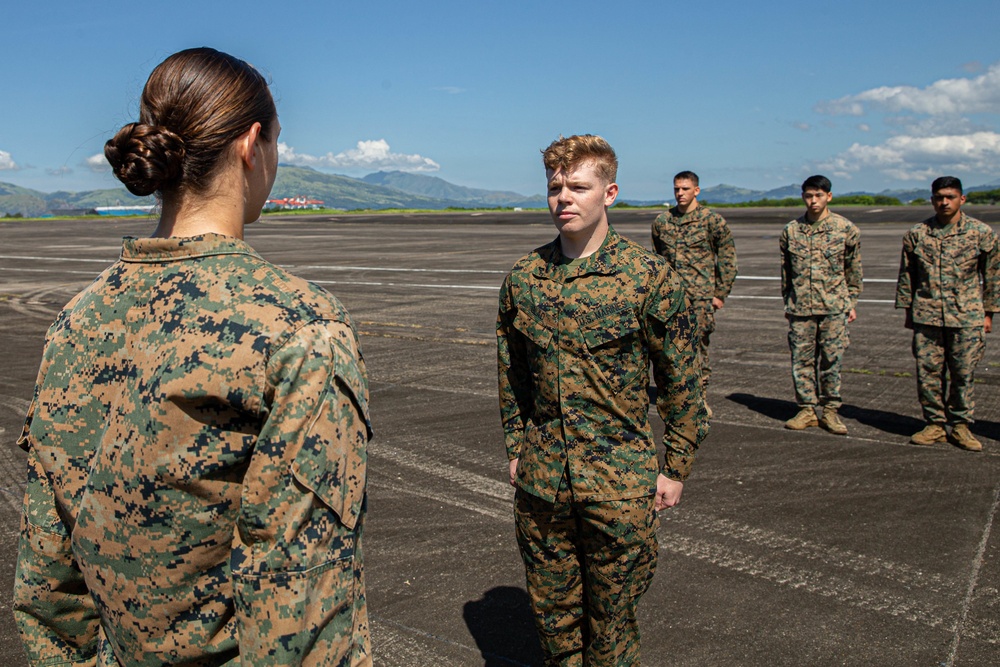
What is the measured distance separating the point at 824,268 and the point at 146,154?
746 cm

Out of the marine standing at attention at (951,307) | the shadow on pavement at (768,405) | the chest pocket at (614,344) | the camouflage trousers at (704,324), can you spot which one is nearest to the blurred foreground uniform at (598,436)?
the chest pocket at (614,344)

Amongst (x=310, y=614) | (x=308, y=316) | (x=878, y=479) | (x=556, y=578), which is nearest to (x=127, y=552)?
(x=310, y=614)

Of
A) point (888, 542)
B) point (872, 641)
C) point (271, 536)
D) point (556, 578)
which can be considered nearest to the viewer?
point (271, 536)

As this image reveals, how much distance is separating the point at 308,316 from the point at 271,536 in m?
0.37

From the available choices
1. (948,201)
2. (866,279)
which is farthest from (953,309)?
(866,279)

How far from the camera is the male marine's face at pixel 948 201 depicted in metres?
7.63

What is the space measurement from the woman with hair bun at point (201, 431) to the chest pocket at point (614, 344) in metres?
1.68

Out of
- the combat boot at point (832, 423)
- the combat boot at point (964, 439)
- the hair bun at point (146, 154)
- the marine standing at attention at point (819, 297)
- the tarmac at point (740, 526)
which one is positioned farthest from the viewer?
the marine standing at attention at point (819, 297)

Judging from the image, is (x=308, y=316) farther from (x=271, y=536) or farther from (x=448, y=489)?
(x=448, y=489)

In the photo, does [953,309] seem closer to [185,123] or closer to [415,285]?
[185,123]

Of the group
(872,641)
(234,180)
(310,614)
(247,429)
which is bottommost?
(872,641)

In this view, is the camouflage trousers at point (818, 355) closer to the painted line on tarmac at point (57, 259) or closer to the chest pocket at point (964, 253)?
the chest pocket at point (964, 253)

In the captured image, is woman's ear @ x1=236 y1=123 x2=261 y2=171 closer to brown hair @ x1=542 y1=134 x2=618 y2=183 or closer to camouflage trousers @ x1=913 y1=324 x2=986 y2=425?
brown hair @ x1=542 y1=134 x2=618 y2=183

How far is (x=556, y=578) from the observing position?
10.6 feet
